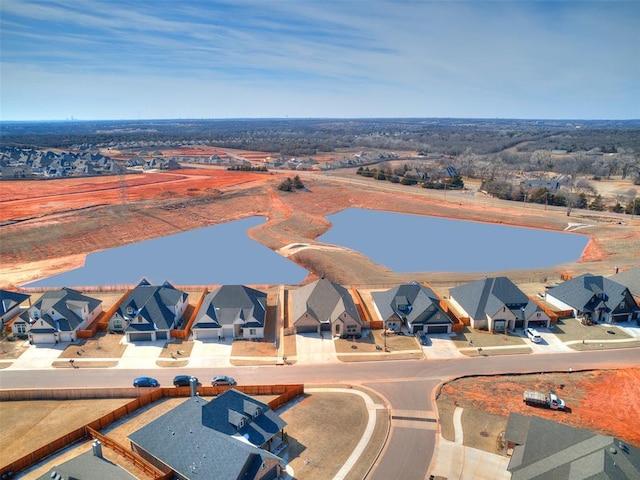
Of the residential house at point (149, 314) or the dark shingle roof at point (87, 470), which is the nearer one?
the dark shingle roof at point (87, 470)

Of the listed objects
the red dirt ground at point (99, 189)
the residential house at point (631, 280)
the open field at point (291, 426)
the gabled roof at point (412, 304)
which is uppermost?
the red dirt ground at point (99, 189)

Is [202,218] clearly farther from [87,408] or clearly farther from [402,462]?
[402,462]

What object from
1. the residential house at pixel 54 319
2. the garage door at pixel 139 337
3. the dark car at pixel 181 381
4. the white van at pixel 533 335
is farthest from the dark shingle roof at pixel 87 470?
the white van at pixel 533 335

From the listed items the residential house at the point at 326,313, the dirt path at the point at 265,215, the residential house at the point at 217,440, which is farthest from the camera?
the dirt path at the point at 265,215

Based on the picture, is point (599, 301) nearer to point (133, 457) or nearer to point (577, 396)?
point (577, 396)

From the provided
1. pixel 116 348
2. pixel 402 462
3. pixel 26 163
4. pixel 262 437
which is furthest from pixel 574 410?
pixel 26 163

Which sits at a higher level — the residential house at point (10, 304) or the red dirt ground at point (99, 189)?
the red dirt ground at point (99, 189)

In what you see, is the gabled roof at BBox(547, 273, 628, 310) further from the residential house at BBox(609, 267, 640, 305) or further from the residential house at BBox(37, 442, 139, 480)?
the residential house at BBox(37, 442, 139, 480)

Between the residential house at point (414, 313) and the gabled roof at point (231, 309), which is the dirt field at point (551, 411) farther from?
the gabled roof at point (231, 309)
